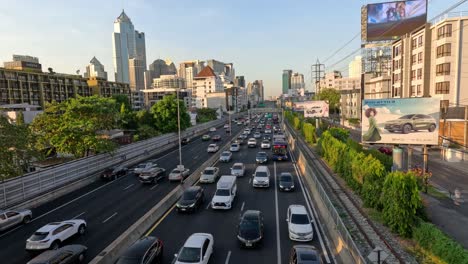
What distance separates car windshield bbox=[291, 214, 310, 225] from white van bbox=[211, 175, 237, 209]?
6.85 meters

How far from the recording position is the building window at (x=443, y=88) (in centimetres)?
5638

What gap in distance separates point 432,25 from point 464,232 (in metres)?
56.2

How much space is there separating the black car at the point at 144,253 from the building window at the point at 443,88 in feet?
207

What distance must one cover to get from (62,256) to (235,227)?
11.2 meters

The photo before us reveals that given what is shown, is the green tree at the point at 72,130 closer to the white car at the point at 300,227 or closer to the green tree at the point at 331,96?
the white car at the point at 300,227

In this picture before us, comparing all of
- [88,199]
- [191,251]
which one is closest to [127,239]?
[191,251]

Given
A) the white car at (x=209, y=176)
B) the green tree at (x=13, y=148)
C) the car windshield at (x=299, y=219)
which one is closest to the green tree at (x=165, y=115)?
the white car at (x=209, y=176)

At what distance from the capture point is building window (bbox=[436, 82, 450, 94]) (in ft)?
185

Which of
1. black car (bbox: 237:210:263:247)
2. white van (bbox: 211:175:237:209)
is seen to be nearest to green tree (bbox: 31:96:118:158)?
white van (bbox: 211:175:237:209)

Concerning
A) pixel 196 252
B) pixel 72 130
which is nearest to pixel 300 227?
pixel 196 252

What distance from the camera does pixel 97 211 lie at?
26094mm

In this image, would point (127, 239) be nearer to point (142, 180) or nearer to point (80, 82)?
point (142, 180)

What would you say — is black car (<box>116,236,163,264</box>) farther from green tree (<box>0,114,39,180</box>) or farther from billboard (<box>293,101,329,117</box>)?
billboard (<box>293,101,329,117</box>)

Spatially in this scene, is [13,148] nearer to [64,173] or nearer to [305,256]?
[64,173]
